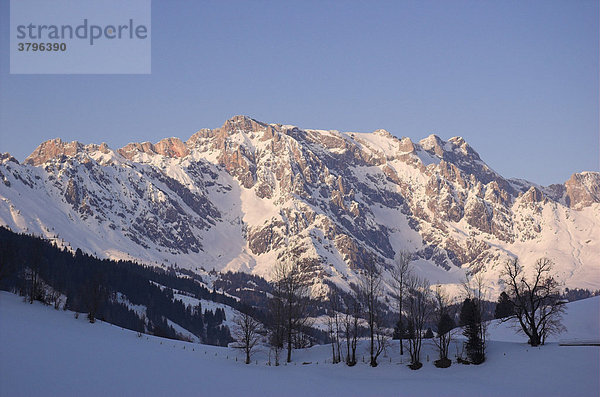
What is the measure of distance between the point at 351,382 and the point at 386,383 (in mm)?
3543

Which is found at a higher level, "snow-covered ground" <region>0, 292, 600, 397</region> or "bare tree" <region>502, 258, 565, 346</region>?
"bare tree" <region>502, 258, 565, 346</region>

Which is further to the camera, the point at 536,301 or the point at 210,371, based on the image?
the point at 536,301

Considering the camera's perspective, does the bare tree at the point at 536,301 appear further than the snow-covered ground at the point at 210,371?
Yes

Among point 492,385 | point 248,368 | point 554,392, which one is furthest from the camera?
point 248,368

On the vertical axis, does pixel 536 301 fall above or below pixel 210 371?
above

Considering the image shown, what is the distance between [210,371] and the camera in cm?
6181

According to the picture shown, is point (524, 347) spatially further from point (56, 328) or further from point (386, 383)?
point (56, 328)

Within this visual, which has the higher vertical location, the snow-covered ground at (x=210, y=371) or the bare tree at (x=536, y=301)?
the bare tree at (x=536, y=301)

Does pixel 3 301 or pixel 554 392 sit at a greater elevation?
pixel 3 301

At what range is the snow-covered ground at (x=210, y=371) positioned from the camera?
50656 millimetres

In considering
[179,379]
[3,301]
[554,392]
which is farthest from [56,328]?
[554,392]

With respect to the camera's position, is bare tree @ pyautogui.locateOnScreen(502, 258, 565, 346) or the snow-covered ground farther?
bare tree @ pyautogui.locateOnScreen(502, 258, 565, 346)

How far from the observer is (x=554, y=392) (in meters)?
52.0

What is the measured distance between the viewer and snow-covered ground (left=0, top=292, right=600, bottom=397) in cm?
5066
